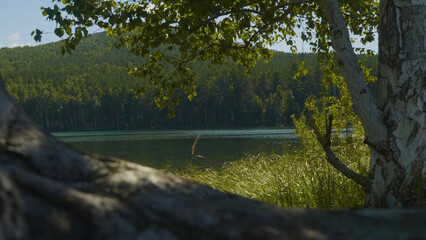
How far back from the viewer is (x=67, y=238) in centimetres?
97

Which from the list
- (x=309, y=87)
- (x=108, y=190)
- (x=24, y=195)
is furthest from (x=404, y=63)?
(x=309, y=87)

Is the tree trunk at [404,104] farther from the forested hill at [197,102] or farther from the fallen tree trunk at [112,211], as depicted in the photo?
the forested hill at [197,102]

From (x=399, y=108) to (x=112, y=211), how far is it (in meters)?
2.65

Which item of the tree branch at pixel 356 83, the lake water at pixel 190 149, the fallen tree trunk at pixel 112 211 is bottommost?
the lake water at pixel 190 149

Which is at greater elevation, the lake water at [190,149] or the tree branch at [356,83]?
the tree branch at [356,83]

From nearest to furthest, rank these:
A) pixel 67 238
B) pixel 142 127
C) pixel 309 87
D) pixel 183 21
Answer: pixel 67 238
pixel 183 21
pixel 309 87
pixel 142 127

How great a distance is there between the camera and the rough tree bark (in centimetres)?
293

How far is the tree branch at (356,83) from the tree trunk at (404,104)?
8cm

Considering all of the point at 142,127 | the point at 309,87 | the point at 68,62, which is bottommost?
the point at 142,127

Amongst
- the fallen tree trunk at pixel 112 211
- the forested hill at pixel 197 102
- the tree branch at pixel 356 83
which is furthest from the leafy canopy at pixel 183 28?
the forested hill at pixel 197 102

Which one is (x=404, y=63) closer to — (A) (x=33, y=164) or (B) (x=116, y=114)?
(A) (x=33, y=164)

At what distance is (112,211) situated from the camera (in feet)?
3.37

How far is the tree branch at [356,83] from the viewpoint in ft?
10.1

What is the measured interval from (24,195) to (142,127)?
10893 cm
